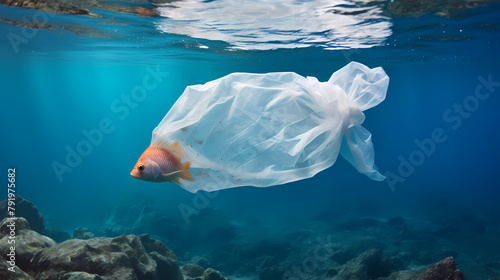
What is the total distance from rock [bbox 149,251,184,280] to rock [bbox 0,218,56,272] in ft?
7.70

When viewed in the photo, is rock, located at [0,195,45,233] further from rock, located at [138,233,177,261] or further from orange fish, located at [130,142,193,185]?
orange fish, located at [130,142,193,185]

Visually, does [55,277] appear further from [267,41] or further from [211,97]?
[267,41]

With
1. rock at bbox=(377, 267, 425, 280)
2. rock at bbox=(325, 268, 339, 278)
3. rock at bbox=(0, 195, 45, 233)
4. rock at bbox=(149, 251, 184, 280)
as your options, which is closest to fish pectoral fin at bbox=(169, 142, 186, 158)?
rock at bbox=(149, 251, 184, 280)

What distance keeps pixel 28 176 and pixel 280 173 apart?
60617mm

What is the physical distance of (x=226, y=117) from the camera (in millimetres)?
3500

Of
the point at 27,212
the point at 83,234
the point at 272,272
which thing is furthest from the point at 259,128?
the point at 83,234

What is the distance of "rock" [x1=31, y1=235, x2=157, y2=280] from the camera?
17.6 feet

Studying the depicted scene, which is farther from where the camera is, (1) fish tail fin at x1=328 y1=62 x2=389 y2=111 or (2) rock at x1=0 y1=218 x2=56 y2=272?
(2) rock at x1=0 y1=218 x2=56 y2=272

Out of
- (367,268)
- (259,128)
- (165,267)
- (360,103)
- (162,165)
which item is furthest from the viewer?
(367,268)

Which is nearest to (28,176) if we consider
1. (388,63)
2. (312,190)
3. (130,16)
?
(312,190)

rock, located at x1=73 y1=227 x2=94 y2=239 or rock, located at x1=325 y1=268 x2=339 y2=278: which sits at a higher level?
rock, located at x1=325 y1=268 x2=339 y2=278

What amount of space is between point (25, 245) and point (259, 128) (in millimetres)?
5959

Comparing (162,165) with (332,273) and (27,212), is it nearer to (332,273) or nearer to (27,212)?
(332,273)

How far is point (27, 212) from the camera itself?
11.6 m
